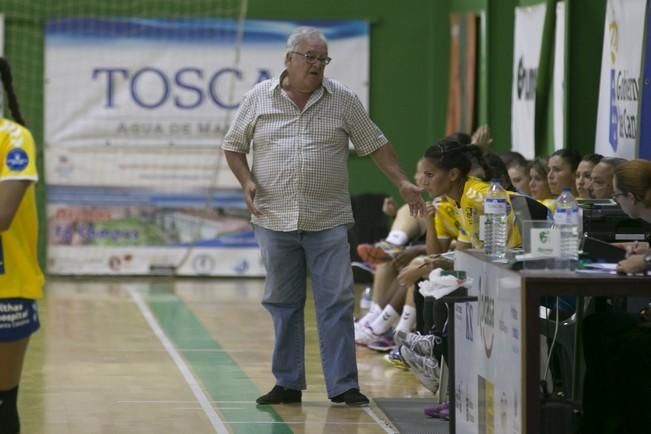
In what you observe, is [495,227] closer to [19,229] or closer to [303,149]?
[303,149]

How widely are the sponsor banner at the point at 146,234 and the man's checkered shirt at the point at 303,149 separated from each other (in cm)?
678

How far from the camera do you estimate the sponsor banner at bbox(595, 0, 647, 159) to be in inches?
291

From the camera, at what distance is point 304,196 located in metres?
6.21

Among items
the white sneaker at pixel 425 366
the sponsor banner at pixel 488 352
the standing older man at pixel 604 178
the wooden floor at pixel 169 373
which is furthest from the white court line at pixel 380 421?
the standing older man at pixel 604 178

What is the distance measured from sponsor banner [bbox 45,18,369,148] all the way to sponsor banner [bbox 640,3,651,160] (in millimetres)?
6166

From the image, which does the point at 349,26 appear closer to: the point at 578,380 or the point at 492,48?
the point at 492,48

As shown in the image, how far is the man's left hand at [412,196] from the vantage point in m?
6.08

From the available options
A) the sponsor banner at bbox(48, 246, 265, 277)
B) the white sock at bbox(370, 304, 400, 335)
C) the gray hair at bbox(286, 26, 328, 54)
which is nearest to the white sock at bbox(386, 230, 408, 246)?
the white sock at bbox(370, 304, 400, 335)

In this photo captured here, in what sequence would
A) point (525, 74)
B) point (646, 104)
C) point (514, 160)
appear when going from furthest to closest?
point (525, 74) → point (514, 160) → point (646, 104)

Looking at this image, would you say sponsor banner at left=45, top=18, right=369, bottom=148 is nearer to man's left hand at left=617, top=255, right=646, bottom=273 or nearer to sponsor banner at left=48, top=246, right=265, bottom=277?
sponsor banner at left=48, top=246, right=265, bottom=277

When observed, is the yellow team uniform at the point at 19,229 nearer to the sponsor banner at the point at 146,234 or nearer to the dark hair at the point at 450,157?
the dark hair at the point at 450,157

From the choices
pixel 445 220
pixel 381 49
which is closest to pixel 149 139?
pixel 381 49

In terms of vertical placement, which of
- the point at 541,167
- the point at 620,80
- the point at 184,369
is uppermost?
the point at 620,80

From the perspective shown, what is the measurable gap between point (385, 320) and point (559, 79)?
210 cm
